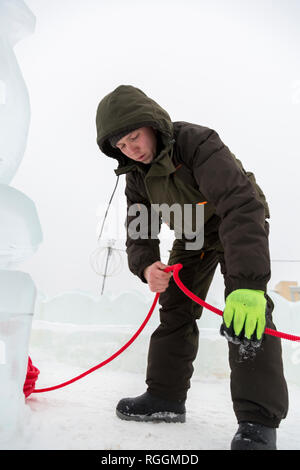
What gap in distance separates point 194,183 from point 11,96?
458mm

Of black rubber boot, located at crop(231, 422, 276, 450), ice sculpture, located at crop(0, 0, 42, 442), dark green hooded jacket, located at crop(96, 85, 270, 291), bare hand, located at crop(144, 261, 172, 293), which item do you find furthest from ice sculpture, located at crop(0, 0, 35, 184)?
black rubber boot, located at crop(231, 422, 276, 450)

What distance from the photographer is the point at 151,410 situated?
978 mm

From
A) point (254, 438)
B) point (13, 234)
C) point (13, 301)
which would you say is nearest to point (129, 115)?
point (13, 234)

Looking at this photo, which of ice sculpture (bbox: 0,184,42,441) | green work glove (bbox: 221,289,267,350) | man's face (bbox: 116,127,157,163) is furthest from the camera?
man's face (bbox: 116,127,157,163)

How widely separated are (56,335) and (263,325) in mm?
1290

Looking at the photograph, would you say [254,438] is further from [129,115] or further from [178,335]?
[129,115]

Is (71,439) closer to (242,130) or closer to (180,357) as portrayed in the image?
(180,357)

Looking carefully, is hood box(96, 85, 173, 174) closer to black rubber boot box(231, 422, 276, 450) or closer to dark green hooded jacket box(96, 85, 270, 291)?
dark green hooded jacket box(96, 85, 270, 291)

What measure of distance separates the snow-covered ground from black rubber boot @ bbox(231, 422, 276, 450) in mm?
90

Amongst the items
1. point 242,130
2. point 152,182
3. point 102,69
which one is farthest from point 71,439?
point 102,69

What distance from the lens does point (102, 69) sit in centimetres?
275

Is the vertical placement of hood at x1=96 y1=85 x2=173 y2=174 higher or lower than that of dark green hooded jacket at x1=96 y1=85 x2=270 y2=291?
higher

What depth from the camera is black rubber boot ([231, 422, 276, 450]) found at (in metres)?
0.72

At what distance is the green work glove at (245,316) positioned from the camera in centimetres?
69
